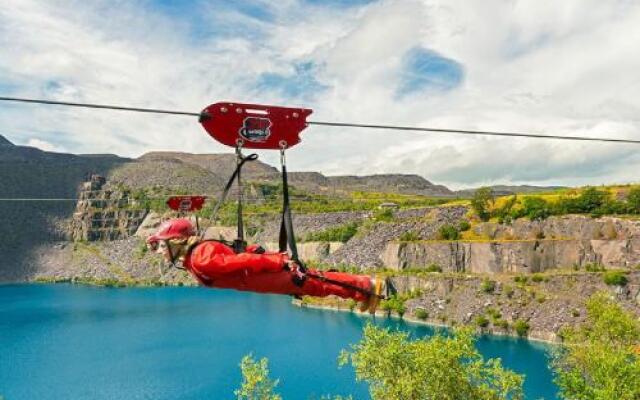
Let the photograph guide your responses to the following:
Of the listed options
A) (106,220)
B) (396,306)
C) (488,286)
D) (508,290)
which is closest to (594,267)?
(508,290)

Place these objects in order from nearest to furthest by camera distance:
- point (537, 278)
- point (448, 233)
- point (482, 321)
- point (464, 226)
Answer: point (482, 321) < point (537, 278) < point (448, 233) < point (464, 226)

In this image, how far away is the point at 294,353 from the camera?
48156 mm

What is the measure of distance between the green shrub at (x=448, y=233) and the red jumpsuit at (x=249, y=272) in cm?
6354

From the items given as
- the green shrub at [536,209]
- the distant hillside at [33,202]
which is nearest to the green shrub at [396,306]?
the green shrub at [536,209]

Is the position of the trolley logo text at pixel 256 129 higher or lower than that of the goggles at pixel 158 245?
higher

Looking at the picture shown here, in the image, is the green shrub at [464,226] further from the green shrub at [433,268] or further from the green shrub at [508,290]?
the green shrub at [508,290]

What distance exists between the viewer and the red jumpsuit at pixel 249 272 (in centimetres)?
456

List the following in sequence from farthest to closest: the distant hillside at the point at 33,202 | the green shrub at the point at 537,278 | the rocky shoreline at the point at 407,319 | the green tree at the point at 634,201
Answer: the distant hillside at the point at 33,202 → the green tree at the point at 634,201 → the green shrub at the point at 537,278 → the rocky shoreline at the point at 407,319

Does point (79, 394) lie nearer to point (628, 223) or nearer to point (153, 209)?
point (628, 223)

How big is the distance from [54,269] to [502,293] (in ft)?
376

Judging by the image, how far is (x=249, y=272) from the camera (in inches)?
181

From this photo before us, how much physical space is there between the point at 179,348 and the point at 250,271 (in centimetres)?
5060

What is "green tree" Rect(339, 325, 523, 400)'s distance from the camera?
2113 centimetres

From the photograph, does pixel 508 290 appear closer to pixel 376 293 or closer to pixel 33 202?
pixel 376 293
